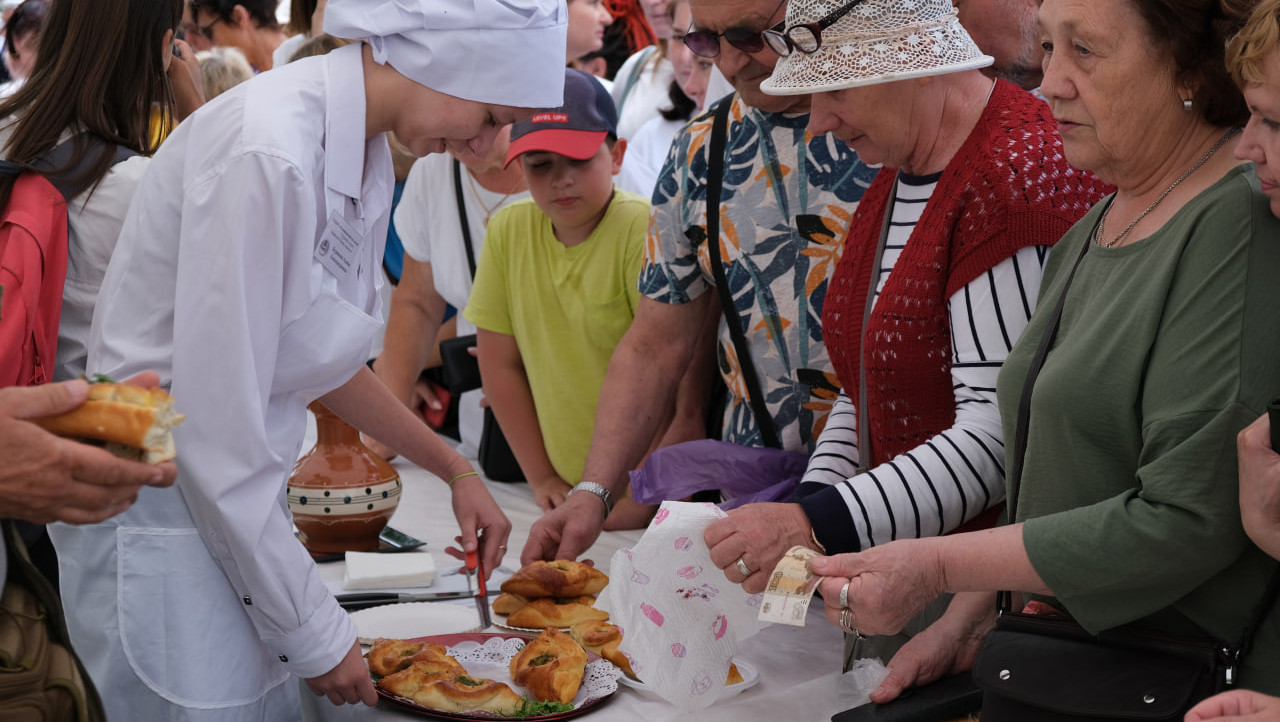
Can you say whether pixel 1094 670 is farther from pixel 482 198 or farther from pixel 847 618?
pixel 482 198

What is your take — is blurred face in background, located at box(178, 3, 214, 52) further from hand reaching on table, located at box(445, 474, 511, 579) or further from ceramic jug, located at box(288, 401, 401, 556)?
hand reaching on table, located at box(445, 474, 511, 579)

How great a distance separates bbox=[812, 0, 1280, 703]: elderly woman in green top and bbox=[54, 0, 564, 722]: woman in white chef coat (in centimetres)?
72

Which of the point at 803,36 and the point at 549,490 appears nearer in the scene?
the point at 803,36

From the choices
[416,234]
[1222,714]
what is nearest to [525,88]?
[1222,714]

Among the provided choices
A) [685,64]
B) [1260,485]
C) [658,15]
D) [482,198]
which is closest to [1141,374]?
[1260,485]

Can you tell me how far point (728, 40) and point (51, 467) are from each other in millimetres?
1396

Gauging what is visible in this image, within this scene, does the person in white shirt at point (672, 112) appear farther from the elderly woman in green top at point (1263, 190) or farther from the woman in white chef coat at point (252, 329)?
the elderly woman in green top at point (1263, 190)

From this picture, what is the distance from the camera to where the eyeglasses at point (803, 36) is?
183 centimetres

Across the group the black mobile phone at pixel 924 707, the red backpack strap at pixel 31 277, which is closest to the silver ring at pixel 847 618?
the black mobile phone at pixel 924 707

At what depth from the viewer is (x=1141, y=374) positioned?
131 cm

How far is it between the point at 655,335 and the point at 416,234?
1456 millimetres

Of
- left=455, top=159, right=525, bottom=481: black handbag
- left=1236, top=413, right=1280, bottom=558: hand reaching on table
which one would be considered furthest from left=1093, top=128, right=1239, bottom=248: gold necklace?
left=455, top=159, right=525, bottom=481: black handbag

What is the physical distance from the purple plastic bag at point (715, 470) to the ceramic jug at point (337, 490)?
21.0 inches

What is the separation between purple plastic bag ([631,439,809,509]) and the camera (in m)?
2.25
